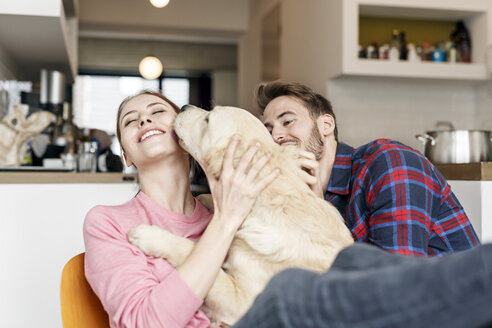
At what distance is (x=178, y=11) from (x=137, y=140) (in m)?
5.44

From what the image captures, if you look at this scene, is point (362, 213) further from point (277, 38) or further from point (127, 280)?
point (277, 38)

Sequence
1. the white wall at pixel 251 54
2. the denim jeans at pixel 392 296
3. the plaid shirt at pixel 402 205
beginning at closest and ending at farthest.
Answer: the denim jeans at pixel 392 296 < the plaid shirt at pixel 402 205 < the white wall at pixel 251 54

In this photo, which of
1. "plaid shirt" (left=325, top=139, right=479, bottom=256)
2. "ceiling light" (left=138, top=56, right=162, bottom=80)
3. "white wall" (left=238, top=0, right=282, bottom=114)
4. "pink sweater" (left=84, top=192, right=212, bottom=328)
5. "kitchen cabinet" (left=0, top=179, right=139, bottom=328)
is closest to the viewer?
"pink sweater" (left=84, top=192, right=212, bottom=328)

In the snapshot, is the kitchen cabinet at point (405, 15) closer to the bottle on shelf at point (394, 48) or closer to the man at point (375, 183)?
the bottle on shelf at point (394, 48)

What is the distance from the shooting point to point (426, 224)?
Answer: 55.8 inches

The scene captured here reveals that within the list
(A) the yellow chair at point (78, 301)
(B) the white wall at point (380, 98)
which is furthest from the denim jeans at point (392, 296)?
(B) the white wall at point (380, 98)

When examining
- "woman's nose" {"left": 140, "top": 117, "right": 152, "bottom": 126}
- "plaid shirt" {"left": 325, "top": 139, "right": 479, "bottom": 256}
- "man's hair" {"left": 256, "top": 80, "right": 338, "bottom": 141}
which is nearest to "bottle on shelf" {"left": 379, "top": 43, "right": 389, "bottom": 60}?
"man's hair" {"left": 256, "top": 80, "right": 338, "bottom": 141}

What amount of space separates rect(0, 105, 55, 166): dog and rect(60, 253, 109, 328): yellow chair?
177cm

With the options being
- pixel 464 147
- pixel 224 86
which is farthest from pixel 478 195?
pixel 224 86

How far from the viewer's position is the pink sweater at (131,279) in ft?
3.69

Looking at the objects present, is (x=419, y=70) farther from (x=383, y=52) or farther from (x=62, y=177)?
(x=62, y=177)

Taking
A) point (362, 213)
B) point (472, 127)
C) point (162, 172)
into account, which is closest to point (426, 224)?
point (362, 213)

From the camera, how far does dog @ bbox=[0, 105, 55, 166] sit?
9.41ft

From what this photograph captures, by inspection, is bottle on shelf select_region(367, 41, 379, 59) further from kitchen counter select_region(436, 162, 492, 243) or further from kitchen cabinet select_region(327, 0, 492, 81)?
kitchen counter select_region(436, 162, 492, 243)
